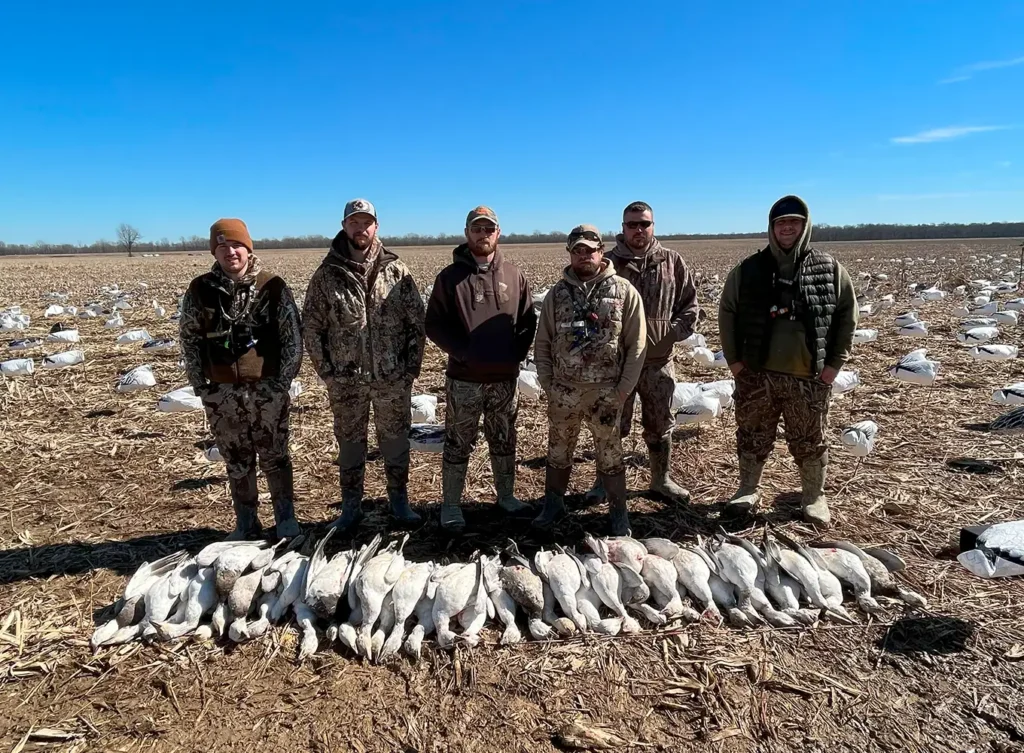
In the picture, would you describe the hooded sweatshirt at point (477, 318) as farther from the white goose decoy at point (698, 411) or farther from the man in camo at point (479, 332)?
the white goose decoy at point (698, 411)

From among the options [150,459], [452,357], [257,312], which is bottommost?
[150,459]

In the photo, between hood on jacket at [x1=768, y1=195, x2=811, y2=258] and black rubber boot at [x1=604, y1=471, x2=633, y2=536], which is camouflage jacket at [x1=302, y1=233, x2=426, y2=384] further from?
hood on jacket at [x1=768, y1=195, x2=811, y2=258]

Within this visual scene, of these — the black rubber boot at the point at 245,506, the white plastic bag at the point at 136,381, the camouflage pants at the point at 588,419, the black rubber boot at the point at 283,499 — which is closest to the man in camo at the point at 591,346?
the camouflage pants at the point at 588,419

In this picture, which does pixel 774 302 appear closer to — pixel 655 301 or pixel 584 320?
pixel 655 301

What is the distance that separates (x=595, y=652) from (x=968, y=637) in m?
2.02

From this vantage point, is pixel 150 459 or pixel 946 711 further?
pixel 150 459

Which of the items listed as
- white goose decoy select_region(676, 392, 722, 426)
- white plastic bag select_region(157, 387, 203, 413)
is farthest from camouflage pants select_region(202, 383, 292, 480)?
white goose decoy select_region(676, 392, 722, 426)

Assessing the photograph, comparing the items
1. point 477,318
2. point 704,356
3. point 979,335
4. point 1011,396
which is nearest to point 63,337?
point 477,318

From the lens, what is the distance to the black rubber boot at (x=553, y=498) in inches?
180

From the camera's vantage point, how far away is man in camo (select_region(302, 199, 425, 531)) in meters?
4.23

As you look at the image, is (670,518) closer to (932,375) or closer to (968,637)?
(968,637)

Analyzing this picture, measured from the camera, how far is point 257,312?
13.6 ft

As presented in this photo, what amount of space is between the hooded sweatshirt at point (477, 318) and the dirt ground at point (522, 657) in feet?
4.27

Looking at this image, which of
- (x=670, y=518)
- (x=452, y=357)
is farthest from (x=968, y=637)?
(x=452, y=357)
